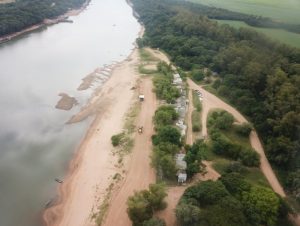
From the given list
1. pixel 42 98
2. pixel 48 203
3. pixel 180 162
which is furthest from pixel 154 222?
pixel 42 98

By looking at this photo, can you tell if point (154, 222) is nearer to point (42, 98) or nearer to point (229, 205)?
point (229, 205)

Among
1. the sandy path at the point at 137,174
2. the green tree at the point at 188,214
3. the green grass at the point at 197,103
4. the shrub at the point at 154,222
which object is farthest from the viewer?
the green grass at the point at 197,103

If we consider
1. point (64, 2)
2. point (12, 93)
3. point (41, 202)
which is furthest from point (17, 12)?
point (41, 202)

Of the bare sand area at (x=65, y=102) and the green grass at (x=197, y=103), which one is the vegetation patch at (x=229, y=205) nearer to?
the green grass at (x=197, y=103)

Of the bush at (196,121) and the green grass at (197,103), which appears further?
the green grass at (197,103)

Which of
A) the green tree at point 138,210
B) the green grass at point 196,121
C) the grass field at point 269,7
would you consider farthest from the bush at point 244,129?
the grass field at point 269,7

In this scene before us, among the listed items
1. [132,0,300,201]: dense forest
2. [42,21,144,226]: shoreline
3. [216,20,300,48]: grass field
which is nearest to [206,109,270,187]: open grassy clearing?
[132,0,300,201]: dense forest

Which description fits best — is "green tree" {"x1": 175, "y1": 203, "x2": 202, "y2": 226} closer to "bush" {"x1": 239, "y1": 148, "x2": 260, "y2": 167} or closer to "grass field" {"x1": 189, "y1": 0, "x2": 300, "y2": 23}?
"bush" {"x1": 239, "y1": 148, "x2": 260, "y2": 167}
